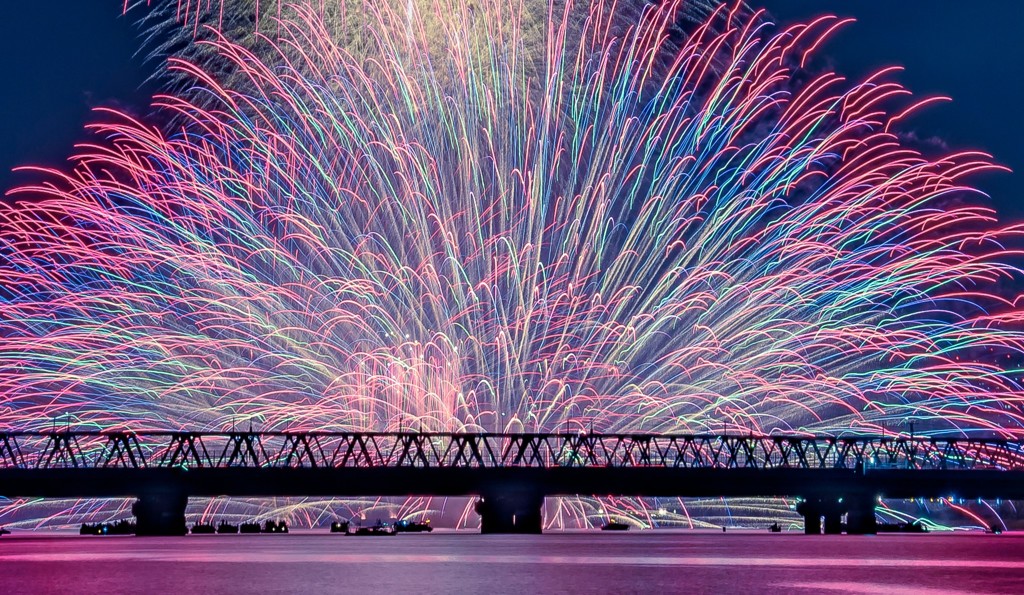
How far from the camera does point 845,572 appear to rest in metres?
45.8

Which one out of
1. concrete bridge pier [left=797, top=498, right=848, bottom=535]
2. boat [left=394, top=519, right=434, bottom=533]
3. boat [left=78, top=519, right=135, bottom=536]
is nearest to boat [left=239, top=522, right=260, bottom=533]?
boat [left=78, top=519, right=135, bottom=536]

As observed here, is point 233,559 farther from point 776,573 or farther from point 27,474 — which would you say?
point 27,474

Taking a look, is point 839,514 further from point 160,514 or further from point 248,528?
point 248,528

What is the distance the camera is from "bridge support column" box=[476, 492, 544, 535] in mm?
112188

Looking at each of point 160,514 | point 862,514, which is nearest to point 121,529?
point 160,514

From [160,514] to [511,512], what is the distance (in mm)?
28637

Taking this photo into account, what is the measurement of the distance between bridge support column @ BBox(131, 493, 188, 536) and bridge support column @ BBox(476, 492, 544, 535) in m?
24.8

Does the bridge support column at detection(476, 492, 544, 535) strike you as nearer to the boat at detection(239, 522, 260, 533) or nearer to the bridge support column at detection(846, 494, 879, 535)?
A: the bridge support column at detection(846, 494, 879, 535)

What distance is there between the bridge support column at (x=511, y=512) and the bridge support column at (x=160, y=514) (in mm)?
24850

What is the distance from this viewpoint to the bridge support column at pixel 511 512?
368 ft

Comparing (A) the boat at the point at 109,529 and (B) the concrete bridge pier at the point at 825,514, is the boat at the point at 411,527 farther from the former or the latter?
(B) the concrete bridge pier at the point at 825,514

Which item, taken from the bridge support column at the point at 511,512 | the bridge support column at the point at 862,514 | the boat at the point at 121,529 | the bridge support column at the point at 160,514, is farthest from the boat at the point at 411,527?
the bridge support column at the point at 862,514

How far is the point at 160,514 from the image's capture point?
10788cm

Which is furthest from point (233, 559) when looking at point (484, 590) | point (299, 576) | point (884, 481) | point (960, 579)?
point (884, 481)
